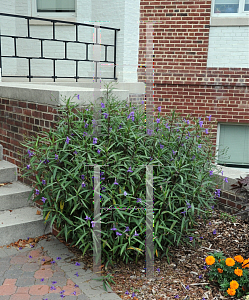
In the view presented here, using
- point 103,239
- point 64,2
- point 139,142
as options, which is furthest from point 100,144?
point 64,2

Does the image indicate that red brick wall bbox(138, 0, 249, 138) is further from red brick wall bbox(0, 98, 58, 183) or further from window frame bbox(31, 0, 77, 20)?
red brick wall bbox(0, 98, 58, 183)

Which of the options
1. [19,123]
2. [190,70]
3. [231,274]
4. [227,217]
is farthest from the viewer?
[190,70]

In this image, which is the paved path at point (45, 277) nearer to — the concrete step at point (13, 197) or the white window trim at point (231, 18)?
the concrete step at point (13, 197)

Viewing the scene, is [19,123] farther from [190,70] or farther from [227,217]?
[190,70]

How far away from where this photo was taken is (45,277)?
272cm

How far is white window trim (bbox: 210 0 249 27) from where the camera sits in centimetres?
702

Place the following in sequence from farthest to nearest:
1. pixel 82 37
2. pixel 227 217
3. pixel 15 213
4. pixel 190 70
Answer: pixel 82 37, pixel 190 70, pixel 227 217, pixel 15 213

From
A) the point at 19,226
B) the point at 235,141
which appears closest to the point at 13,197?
the point at 19,226

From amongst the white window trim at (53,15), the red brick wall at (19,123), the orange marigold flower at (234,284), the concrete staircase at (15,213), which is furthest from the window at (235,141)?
the orange marigold flower at (234,284)

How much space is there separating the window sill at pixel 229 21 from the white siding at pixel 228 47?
9cm

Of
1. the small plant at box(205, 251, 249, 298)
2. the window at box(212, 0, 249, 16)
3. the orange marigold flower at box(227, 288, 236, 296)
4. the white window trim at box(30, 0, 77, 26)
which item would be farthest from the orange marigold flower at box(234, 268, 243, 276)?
the white window trim at box(30, 0, 77, 26)

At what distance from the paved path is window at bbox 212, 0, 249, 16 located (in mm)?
6286

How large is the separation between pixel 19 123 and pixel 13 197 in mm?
926

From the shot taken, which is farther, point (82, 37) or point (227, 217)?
point (82, 37)
